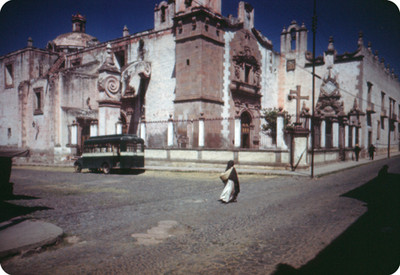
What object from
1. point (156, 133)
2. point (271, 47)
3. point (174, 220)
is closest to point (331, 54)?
point (271, 47)

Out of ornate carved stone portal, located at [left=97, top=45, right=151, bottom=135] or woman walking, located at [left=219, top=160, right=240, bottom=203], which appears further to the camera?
ornate carved stone portal, located at [left=97, top=45, right=151, bottom=135]

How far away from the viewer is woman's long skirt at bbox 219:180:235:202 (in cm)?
757

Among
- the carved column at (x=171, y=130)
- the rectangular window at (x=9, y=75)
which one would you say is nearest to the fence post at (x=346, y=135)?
the carved column at (x=171, y=130)

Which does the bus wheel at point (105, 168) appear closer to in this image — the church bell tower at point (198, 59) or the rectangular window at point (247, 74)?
the church bell tower at point (198, 59)

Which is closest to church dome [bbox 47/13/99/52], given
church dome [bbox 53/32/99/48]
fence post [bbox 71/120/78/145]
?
church dome [bbox 53/32/99/48]

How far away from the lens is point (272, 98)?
29.7m

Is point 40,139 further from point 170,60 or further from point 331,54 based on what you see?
point 331,54

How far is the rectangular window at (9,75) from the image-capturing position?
3241cm

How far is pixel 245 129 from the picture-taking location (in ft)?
82.3

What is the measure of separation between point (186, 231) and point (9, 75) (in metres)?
37.8

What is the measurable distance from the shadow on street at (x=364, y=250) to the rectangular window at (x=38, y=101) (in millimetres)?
28287

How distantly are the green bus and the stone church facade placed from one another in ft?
9.56

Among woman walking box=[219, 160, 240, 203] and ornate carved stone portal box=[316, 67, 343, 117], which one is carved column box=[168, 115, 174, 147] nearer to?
woman walking box=[219, 160, 240, 203]

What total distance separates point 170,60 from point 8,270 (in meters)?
21.2
